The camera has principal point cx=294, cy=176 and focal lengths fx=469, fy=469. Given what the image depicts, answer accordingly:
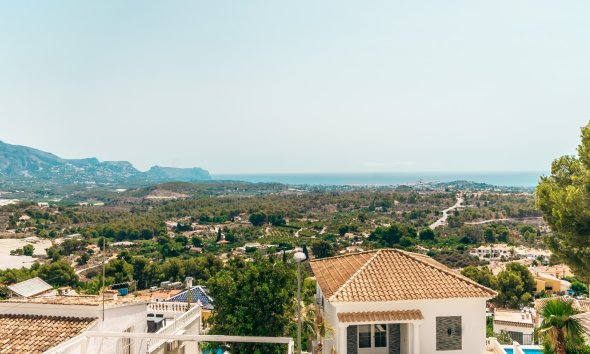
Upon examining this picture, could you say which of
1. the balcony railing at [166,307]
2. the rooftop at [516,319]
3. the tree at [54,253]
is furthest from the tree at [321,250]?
the balcony railing at [166,307]

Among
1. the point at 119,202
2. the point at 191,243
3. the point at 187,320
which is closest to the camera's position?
the point at 187,320

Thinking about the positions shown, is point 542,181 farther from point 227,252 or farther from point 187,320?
point 227,252

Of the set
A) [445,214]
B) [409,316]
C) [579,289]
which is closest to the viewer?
[409,316]

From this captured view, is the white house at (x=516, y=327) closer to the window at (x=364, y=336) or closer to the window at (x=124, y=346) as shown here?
the window at (x=364, y=336)

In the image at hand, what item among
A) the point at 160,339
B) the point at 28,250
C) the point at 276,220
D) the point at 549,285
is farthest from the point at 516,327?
the point at 276,220

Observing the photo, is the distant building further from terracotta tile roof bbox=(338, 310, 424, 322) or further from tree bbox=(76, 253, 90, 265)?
tree bbox=(76, 253, 90, 265)

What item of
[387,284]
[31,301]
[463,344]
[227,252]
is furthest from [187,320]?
[227,252]

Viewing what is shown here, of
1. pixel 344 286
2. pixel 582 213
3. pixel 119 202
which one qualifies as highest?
pixel 582 213

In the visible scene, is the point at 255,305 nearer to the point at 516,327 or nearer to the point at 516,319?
the point at 516,327
